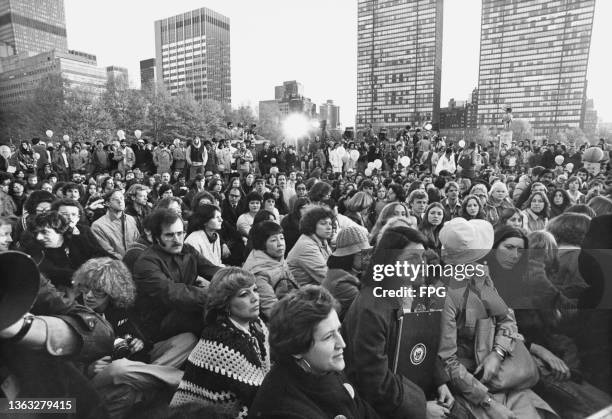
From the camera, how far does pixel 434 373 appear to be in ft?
7.14

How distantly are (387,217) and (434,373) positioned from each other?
99.3 inches

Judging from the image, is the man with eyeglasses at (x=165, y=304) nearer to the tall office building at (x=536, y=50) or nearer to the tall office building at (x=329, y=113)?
the tall office building at (x=536, y=50)

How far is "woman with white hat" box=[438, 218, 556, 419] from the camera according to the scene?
2.19 metres

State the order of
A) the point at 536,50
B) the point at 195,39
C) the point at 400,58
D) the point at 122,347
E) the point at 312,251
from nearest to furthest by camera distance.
A: the point at 122,347 < the point at 312,251 < the point at 195,39 < the point at 536,50 < the point at 400,58

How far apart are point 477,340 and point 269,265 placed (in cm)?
154

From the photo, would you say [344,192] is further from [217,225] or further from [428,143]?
[428,143]

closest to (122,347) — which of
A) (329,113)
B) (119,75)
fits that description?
(329,113)

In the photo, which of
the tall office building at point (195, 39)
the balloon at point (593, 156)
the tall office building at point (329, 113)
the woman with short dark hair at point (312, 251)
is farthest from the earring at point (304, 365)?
the tall office building at point (329, 113)

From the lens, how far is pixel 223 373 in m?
1.85

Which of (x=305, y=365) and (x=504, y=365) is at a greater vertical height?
(x=305, y=365)

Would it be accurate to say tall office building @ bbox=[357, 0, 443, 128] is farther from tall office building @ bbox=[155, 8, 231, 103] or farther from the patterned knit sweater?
A: the patterned knit sweater

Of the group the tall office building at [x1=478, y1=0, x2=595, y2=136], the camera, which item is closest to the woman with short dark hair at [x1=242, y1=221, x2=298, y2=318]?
the camera

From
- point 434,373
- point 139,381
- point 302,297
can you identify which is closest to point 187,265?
point 139,381

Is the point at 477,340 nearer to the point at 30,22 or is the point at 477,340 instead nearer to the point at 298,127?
the point at 30,22
